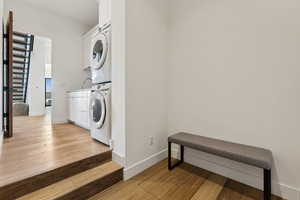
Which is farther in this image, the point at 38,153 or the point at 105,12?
the point at 105,12

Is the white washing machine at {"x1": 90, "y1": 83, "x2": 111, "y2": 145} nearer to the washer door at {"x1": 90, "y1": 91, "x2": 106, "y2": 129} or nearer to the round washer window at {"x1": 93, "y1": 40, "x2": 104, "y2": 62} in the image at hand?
the washer door at {"x1": 90, "y1": 91, "x2": 106, "y2": 129}

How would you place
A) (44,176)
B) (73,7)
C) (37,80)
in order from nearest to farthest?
(44,176)
(73,7)
(37,80)

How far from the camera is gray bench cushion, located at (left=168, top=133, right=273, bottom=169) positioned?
1.15 m

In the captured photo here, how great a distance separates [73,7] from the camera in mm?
3162

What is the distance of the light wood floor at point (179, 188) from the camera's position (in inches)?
50.9

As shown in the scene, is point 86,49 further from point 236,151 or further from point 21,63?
point 236,151

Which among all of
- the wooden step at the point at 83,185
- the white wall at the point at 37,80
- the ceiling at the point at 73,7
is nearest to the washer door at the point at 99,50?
the wooden step at the point at 83,185

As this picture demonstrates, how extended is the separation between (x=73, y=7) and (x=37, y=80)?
396cm

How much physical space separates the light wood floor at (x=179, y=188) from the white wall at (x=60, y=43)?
2935 millimetres

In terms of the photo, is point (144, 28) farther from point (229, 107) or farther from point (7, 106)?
point (7, 106)

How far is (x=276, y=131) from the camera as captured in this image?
130 centimetres

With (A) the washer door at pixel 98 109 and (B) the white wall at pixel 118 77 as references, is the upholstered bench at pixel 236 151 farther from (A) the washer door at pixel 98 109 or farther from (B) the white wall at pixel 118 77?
(A) the washer door at pixel 98 109

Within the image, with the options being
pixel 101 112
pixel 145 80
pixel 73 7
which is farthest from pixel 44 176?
pixel 73 7

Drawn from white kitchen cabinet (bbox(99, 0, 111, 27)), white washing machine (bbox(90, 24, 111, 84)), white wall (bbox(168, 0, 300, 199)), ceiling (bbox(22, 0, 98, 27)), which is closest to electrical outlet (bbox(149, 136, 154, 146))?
white wall (bbox(168, 0, 300, 199))
